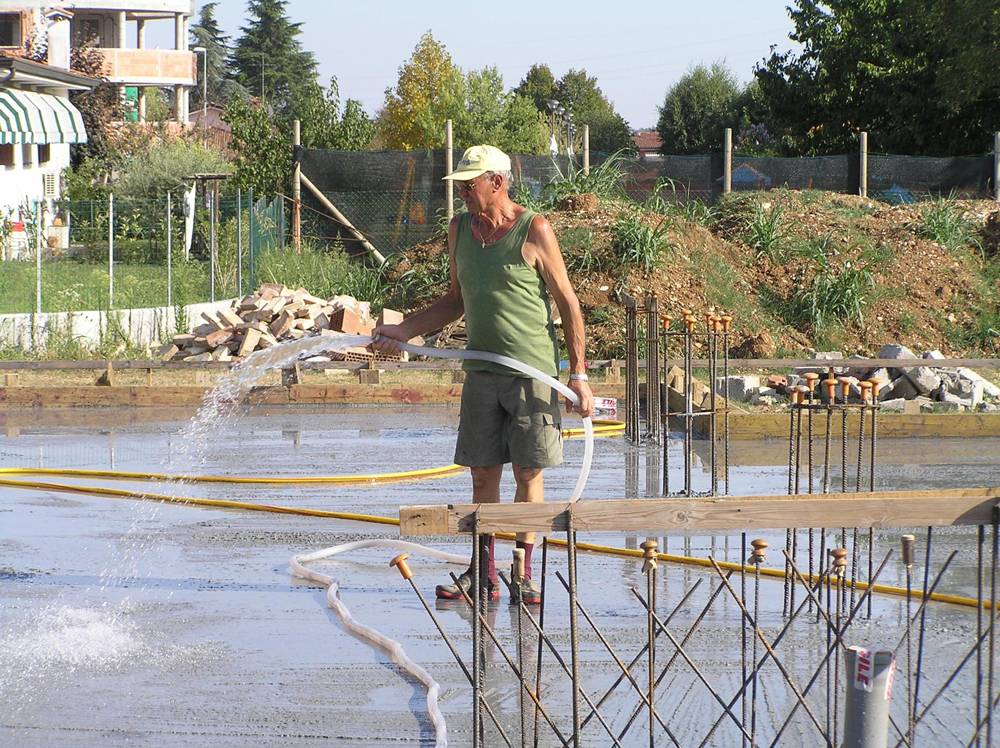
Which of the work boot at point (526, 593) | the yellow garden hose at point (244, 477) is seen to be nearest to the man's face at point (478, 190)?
the work boot at point (526, 593)

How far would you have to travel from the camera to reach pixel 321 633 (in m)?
5.46

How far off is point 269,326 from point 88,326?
205 centimetres

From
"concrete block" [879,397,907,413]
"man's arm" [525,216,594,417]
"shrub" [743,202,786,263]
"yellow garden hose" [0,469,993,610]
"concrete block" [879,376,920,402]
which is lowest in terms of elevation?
"yellow garden hose" [0,469,993,610]

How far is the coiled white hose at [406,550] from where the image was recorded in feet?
15.3

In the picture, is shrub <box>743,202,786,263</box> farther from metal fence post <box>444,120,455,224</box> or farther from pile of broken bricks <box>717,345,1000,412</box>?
pile of broken bricks <box>717,345,1000,412</box>

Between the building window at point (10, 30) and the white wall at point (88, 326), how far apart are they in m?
29.4

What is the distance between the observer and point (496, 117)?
4447 cm

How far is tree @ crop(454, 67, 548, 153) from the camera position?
142 ft

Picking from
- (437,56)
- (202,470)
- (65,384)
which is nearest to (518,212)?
(202,470)

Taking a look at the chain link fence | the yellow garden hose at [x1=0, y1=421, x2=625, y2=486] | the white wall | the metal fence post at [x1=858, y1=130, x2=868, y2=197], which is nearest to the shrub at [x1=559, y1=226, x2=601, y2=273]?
the chain link fence

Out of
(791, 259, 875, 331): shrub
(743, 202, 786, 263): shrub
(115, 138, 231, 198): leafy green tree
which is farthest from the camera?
(115, 138, 231, 198): leafy green tree

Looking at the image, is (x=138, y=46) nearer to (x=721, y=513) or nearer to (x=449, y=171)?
(x=449, y=171)

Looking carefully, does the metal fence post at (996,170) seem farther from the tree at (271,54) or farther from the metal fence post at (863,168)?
the tree at (271,54)

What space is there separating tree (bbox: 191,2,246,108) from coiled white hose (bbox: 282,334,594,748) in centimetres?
9370
